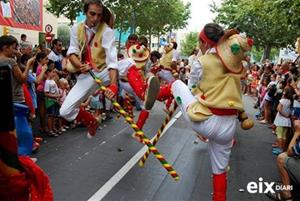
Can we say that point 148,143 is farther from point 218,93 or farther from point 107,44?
point 107,44

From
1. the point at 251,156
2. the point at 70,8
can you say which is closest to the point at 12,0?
the point at 70,8

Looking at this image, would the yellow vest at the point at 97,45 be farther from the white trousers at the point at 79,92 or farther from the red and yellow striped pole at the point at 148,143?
the red and yellow striped pole at the point at 148,143

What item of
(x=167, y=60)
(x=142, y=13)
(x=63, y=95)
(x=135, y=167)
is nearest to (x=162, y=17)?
(x=142, y=13)

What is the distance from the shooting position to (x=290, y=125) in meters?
8.84

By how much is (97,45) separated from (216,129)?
1905mm

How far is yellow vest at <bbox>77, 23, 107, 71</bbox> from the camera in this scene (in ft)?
18.3

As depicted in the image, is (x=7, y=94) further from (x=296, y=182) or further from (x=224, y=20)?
(x=224, y=20)

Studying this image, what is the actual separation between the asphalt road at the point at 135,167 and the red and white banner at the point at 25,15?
51.6 ft

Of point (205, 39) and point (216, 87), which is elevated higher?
point (205, 39)

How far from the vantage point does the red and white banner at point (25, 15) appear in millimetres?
24375

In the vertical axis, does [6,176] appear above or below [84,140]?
above

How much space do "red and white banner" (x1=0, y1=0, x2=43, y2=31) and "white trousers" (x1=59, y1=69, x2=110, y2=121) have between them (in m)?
18.2

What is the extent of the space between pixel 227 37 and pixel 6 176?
3.39 meters

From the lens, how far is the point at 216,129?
4.81 m
